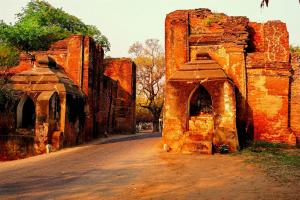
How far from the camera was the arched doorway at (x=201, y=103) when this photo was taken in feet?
44.4

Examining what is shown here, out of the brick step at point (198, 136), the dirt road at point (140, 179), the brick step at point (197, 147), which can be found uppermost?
the brick step at point (198, 136)

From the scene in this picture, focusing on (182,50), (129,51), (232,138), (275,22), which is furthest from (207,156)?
(129,51)

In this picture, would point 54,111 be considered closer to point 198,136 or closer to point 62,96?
point 62,96

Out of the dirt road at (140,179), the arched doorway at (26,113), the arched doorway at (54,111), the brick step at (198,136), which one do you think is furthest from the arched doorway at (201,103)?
the arched doorway at (26,113)

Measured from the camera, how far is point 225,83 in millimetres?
12688

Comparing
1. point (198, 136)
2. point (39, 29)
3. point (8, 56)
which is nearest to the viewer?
point (198, 136)

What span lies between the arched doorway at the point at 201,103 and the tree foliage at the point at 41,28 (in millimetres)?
17465

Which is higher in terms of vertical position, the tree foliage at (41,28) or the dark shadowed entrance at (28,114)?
the tree foliage at (41,28)

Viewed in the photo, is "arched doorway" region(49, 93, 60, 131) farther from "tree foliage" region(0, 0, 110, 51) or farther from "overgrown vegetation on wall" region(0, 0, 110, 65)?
"tree foliage" region(0, 0, 110, 51)

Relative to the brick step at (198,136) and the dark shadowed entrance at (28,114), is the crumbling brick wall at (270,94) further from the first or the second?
the dark shadowed entrance at (28,114)

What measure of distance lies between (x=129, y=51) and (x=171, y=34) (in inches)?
904

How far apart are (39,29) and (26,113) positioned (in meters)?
14.2

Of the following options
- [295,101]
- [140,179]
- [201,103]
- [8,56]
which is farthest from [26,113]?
[295,101]

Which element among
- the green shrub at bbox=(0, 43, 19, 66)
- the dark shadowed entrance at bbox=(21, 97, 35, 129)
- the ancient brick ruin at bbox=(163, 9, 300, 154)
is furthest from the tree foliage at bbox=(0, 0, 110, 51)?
the ancient brick ruin at bbox=(163, 9, 300, 154)
